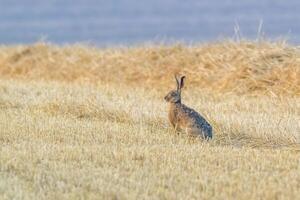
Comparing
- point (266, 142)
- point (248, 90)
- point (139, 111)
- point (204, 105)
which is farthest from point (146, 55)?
point (266, 142)

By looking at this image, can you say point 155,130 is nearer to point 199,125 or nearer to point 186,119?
point 186,119

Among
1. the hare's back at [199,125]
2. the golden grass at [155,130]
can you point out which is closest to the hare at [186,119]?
the hare's back at [199,125]

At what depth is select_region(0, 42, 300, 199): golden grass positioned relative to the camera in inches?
264

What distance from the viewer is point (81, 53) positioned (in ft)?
60.8

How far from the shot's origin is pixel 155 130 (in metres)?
9.47

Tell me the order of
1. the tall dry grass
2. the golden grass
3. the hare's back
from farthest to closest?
the tall dry grass → the hare's back → the golden grass

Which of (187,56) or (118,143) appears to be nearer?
(118,143)

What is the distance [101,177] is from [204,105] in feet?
17.0

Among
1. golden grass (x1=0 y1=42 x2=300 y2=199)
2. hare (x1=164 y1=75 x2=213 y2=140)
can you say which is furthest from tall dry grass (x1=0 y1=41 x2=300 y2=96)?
hare (x1=164 y1=75 x2=213 y2=140)

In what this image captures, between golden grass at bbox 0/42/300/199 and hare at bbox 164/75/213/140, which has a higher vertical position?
hare at bbox 164/75/213/140

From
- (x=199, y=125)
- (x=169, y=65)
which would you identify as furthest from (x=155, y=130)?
(x=169, y=65)

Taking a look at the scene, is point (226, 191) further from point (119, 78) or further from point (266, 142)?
point (119, 78)

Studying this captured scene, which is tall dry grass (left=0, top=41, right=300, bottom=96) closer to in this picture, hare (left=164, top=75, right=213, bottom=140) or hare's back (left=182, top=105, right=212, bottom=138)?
hare (left=164, top=75, right=213, bottom=140)

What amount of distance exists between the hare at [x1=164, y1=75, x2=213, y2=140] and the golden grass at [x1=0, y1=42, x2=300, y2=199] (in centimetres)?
11
